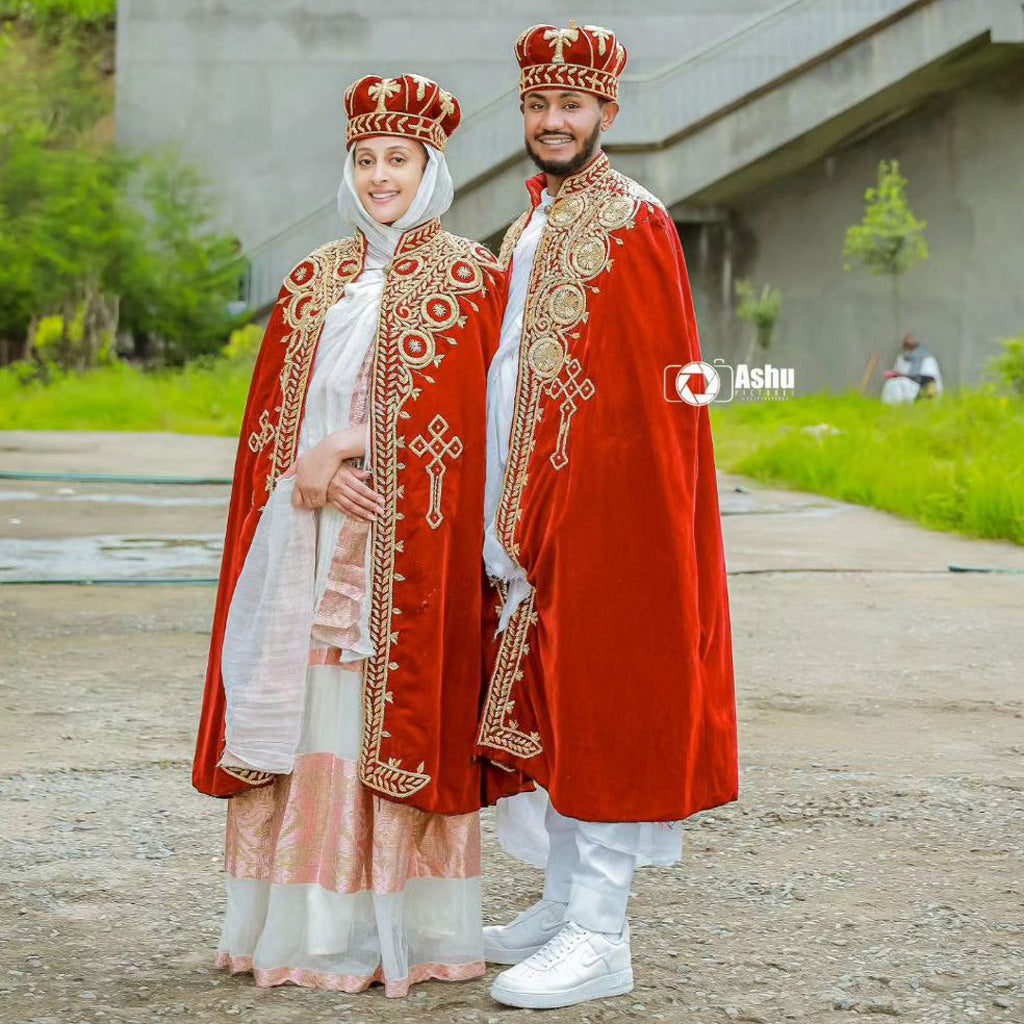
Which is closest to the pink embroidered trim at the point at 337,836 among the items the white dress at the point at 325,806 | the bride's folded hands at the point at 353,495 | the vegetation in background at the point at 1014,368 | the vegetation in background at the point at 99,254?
the white dress at the point at 325,806

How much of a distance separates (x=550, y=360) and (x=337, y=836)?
1036mm

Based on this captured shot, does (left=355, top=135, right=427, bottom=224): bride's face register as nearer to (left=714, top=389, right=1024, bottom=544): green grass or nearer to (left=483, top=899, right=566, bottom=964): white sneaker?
(left=483, top=899, right=566, bottom=964): white sneaker

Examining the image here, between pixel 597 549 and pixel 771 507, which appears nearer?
pixel 597 549

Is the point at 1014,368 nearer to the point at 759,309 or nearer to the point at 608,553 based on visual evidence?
the point at 759,309

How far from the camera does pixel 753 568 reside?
9906 mm

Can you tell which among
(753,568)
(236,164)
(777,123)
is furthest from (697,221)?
(753,568)

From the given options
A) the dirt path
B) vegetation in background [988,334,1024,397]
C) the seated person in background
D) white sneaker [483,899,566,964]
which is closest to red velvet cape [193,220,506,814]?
white sneaker [483,899,566,964]

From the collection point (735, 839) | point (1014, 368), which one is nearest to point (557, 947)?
point (735, 839)

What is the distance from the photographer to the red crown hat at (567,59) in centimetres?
346

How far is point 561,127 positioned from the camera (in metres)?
3.48

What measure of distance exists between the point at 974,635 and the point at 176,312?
57.2ft

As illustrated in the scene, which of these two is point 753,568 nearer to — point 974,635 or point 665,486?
point 974,635

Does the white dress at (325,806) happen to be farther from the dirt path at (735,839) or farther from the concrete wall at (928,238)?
the concrete wall at (928,238)

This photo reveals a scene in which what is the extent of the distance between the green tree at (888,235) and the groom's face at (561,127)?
1847 centimetres
